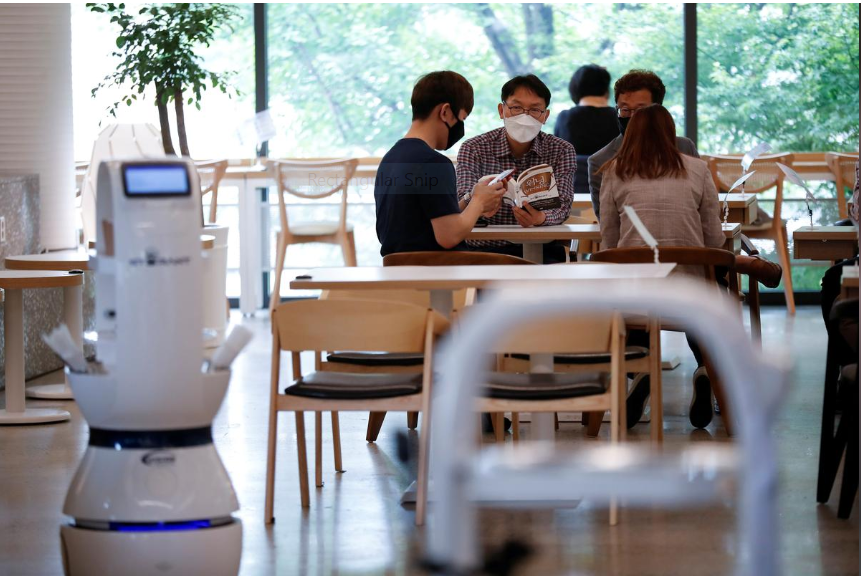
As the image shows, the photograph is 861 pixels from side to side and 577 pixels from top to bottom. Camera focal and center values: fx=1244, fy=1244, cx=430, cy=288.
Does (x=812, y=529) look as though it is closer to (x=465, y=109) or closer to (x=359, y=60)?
(x=465, y=109)

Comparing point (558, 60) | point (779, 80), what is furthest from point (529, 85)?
point (779, 80)

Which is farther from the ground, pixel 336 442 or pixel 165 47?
pixel 165 47

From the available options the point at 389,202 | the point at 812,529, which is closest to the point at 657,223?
the point at 389,202

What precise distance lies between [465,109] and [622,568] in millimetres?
1690

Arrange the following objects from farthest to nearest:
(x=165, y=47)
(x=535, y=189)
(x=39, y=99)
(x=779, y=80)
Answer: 1. (x=779, y=80)
2. (x=165, y=47)
3. (x=39, y=99)
4. (x=535, y=189)

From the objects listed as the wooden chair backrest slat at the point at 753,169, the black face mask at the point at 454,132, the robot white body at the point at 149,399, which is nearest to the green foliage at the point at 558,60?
A: the wooden chair backrest slat at the point at 753,169

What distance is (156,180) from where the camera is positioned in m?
2.46

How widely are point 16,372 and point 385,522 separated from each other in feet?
6.84

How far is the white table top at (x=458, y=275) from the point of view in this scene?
3111 mm

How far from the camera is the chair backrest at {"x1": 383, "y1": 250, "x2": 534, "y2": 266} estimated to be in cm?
368

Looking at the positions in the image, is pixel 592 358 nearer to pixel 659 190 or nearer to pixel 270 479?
pixel 659 190

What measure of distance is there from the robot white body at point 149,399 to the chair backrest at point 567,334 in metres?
0.89

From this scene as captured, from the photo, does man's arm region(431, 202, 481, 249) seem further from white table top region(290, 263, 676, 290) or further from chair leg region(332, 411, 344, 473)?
chair leg region(332, 411, 344, 473)

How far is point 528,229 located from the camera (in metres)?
4.38
